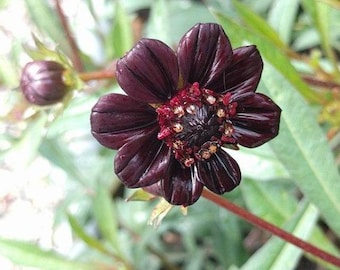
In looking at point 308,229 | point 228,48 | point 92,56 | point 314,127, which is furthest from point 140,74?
point 92,56

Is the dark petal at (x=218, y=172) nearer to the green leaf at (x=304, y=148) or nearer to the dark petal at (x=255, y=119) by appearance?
the dark petal at (x=255, y=119)

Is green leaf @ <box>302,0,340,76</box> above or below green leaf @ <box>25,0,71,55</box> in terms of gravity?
above

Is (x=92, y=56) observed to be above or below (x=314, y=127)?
below

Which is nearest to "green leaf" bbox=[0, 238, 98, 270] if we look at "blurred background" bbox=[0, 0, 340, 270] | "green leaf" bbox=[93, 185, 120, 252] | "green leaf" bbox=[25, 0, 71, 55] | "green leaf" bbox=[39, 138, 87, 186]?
"blurred background" bbox=[0, 0, 340, 270]

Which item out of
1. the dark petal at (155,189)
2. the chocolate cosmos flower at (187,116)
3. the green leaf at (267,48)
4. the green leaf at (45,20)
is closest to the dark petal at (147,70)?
the chocolate cosmos flower at (187,116)

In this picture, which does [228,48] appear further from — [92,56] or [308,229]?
[92,56]

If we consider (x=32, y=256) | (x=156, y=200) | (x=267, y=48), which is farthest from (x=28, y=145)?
(x=267, y=48)

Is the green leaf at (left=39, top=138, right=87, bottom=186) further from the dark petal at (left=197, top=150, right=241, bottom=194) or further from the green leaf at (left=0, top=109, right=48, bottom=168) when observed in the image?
the dark petal at (left=197, top=150, right=241, bottom=194)
